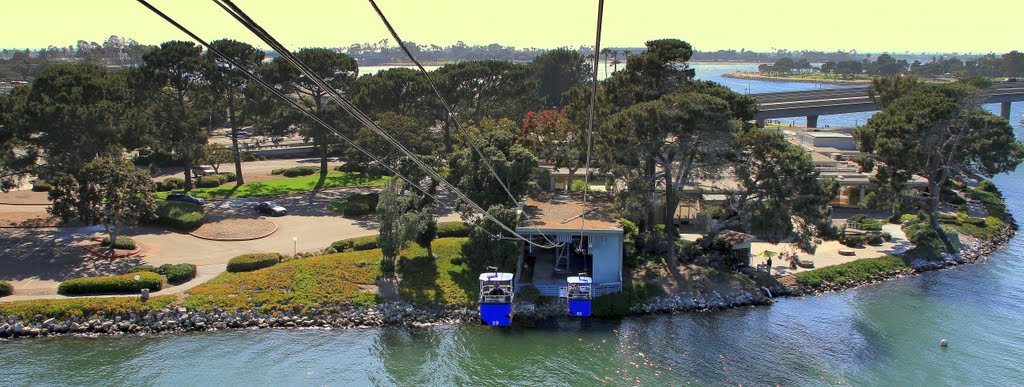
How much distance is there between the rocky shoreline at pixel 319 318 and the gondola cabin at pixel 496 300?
2946mm

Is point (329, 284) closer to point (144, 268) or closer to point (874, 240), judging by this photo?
point (144, 268)

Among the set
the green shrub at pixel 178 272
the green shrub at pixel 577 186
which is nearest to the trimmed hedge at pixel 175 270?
the green shrub at pixel 178 272

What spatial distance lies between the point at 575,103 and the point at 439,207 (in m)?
12.8

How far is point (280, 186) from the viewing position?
63.4 metres

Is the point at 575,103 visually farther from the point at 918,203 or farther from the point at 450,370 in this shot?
the point at 450,370

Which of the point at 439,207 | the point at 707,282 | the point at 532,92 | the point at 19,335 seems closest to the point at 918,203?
the point at 707,282

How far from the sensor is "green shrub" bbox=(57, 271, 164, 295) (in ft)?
124

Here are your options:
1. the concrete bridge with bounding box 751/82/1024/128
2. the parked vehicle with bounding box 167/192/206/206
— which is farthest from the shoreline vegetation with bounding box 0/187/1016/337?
the concrete bridge with bounding box 751/82/1024/128

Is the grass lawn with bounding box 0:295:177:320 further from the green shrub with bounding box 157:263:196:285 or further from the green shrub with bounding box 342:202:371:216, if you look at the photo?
the green shrub with bounding box 342:202:371:216

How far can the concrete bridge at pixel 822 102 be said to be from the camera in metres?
104

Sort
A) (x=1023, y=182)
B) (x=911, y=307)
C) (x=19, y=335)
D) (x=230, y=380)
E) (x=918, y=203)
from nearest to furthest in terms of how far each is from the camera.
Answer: (x=230, y=380)
(x=19, y=335)
(x=911, y=307)
(x=918, y=203)
(x=1023, y=182)

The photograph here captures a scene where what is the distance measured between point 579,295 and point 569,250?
6.85m

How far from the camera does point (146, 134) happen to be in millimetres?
54469

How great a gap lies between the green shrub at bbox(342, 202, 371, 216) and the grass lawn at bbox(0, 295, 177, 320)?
1726 centimetres
